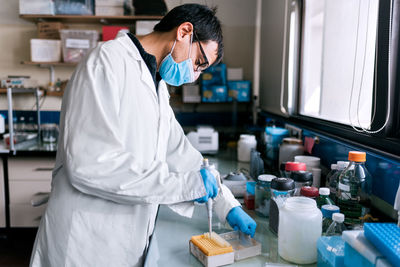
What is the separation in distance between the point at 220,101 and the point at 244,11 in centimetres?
102

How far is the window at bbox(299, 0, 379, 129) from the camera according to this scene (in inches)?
61.5

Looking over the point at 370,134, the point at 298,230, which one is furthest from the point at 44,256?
the point at 370,134

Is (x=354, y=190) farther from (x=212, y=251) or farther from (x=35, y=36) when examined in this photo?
(x=35, y=36)

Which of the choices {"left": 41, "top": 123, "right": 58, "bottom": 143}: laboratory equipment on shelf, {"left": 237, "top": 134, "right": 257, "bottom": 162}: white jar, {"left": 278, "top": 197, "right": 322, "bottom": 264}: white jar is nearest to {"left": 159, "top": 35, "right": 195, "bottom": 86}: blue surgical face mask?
{"left": 278, "top": 197, "right": 322, "bottom": 264}: white jar

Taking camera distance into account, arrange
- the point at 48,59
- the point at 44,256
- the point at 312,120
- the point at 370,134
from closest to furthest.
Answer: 1. the point at 44,256
2. the point at 370,134
3. the point at 312,120
4. the point at 48,59

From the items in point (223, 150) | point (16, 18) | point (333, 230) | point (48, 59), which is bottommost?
point (223, 150)

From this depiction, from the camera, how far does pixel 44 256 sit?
3.84 feet

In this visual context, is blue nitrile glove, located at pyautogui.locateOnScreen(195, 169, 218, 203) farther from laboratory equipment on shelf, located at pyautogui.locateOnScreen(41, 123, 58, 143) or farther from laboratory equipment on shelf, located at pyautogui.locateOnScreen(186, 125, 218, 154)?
laboratory equipment on shelf, located at pyautogui.locateOnScreen(41, 123, 58, 143)

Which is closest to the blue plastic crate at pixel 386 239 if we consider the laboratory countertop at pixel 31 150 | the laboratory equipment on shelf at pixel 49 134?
the laboratory countertop at pixel 31 150

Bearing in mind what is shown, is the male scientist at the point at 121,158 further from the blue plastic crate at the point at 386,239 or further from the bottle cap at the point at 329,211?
the blue plastic crate at the point at 386,239

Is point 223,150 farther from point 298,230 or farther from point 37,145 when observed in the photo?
point 298,230

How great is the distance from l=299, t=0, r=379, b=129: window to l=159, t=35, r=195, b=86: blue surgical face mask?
2.45 ft

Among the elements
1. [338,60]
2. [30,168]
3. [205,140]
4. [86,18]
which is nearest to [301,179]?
[338,60]

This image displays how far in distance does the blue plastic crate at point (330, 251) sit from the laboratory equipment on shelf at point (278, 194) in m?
0.26
